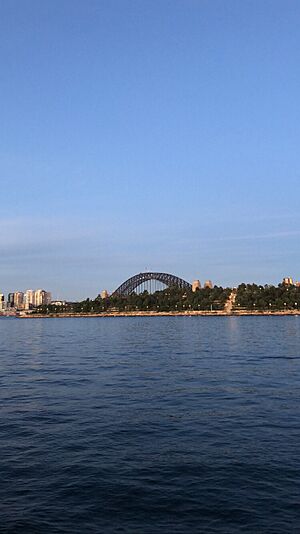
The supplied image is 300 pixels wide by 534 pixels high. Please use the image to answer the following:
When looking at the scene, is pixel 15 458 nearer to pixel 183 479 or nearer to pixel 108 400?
pixel 183 479

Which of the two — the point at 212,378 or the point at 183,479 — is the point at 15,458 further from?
the point at 212,378

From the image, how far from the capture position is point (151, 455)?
1781 centimetres

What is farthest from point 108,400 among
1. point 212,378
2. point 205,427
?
point 212,378

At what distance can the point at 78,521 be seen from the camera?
1250 centimetres

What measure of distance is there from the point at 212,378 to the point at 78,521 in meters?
25.0

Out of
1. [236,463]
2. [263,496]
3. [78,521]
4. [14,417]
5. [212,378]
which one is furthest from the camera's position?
[212,378]

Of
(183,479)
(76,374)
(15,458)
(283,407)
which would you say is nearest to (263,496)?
(183,479)

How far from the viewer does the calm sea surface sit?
12.7 metres

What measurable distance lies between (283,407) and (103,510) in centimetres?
1514

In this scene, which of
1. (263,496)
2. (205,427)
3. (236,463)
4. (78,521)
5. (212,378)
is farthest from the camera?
(212,378)

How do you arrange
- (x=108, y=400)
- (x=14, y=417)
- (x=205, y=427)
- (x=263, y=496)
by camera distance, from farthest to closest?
(x=108, y=400) < (x=14, y=417) < (x=205, y=427) < (x=263, y=496)

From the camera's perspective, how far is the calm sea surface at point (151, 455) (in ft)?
41.6

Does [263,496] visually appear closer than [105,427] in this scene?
Yes

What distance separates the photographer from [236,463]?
16.7 metres
